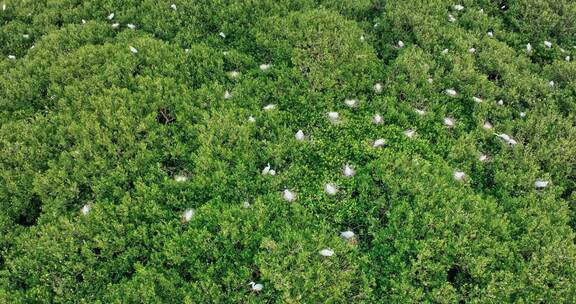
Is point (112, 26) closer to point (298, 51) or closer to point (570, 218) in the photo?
point (298, 51)

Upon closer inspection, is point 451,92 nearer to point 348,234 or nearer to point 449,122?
point 449,122

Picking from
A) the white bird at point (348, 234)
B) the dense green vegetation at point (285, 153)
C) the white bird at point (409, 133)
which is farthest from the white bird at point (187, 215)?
the white bird at point (409, 133)

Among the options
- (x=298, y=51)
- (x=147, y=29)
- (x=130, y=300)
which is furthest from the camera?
(x=147, y=29)

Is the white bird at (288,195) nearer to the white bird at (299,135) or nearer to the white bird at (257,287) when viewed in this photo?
the white bird at (299,135)

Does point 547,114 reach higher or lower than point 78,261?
higher

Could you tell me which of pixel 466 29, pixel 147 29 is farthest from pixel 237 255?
pixel 466 29
